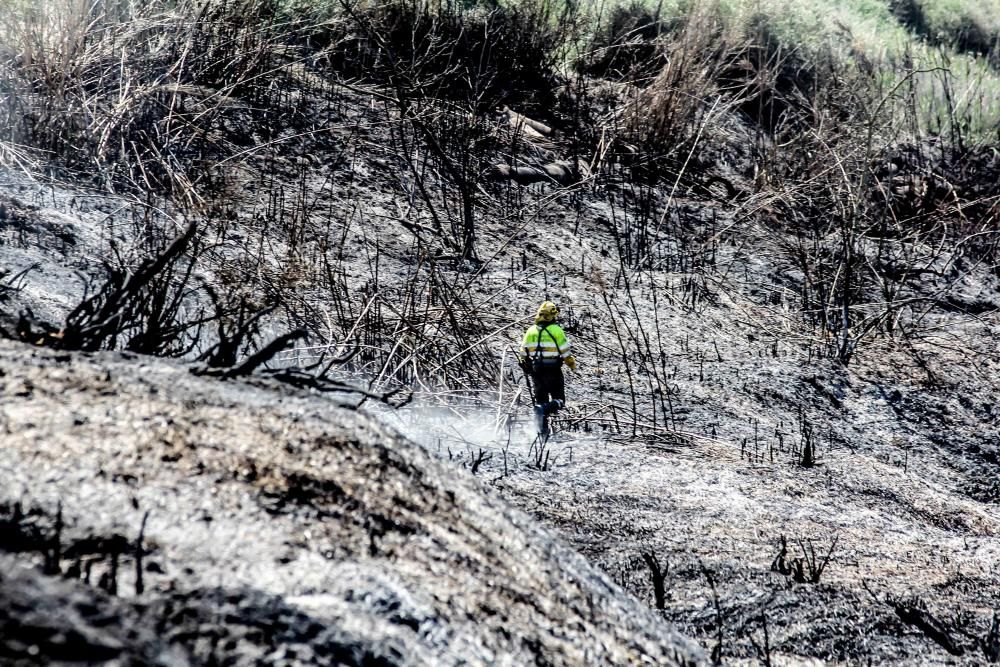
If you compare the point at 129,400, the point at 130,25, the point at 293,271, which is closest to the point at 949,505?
the point at 293,271

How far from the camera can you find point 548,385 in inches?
309

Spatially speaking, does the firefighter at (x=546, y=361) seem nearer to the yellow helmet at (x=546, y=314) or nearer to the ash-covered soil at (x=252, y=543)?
the yellow helmet at (x=546, y=314)

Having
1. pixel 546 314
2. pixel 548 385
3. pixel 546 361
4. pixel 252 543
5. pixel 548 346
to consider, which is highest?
pixel 252 543

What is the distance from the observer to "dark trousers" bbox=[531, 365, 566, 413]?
7824 mm

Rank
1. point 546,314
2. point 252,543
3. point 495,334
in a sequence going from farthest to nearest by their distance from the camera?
point 495,334 → point 546,314 → point 252,543

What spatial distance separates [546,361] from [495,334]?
2.15ft

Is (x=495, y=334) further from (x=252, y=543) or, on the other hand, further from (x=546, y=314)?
(x=252, y=543)

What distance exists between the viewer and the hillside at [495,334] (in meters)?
3.10

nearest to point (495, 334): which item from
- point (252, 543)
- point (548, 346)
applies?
point (548, 346)

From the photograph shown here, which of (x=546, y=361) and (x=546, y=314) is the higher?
(x=546, y=314)

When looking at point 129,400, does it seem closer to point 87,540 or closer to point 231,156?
point 87,540

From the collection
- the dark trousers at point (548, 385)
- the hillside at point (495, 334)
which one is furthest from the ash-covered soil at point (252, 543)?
the dark trousers at point (548, 385)

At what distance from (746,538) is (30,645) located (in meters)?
4.86

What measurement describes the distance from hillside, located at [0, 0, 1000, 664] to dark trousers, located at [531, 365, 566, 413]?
0.33m
